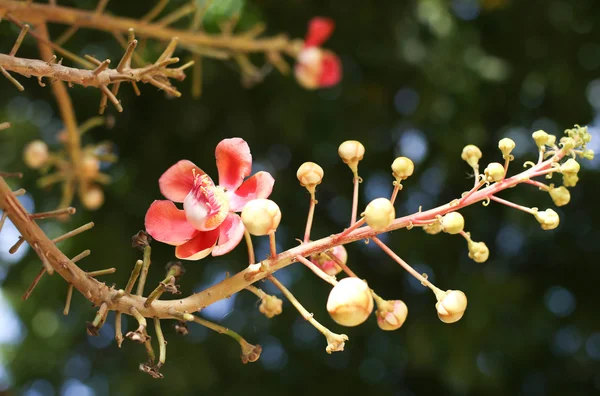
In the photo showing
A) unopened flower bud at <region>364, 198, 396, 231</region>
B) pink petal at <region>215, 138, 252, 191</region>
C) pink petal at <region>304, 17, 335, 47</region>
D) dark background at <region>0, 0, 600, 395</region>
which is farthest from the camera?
dark background at <region>0, 0, 600, 395</region>

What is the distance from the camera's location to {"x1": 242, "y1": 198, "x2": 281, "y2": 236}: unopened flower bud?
1.59 ft

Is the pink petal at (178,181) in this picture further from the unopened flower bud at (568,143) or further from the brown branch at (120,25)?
the unopened flower bud at (568,143)

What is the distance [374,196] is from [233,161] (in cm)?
103

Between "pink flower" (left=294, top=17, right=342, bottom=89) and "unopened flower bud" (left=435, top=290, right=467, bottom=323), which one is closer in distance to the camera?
"unopened flower bud" (left=435, top=290, right=467, bottom=323)

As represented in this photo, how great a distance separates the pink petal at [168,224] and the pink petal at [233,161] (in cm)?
5

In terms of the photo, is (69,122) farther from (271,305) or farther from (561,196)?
(561,196)

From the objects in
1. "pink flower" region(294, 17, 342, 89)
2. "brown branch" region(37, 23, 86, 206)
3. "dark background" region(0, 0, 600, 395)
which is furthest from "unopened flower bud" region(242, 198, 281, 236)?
"dark background" region(0, 0, 600, 395)

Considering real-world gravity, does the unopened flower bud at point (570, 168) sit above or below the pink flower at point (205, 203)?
above

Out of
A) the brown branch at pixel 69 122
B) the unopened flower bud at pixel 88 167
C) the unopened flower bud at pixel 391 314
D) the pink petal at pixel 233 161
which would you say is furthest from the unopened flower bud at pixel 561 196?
the unopened flower bud at pixel 88 167

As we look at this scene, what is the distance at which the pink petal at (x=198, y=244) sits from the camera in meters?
0.54

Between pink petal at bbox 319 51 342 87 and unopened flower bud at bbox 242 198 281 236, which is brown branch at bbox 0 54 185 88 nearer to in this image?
unopened flower bud at bbox 242 198 281 236

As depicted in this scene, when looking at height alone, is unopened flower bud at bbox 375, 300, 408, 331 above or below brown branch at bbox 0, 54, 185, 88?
below

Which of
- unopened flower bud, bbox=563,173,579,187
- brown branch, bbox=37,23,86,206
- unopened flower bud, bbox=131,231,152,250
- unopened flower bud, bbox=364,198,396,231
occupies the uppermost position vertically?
unopened flower bud, bbox=563,173,579,187

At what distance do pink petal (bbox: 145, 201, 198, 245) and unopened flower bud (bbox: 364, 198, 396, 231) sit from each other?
168mm
